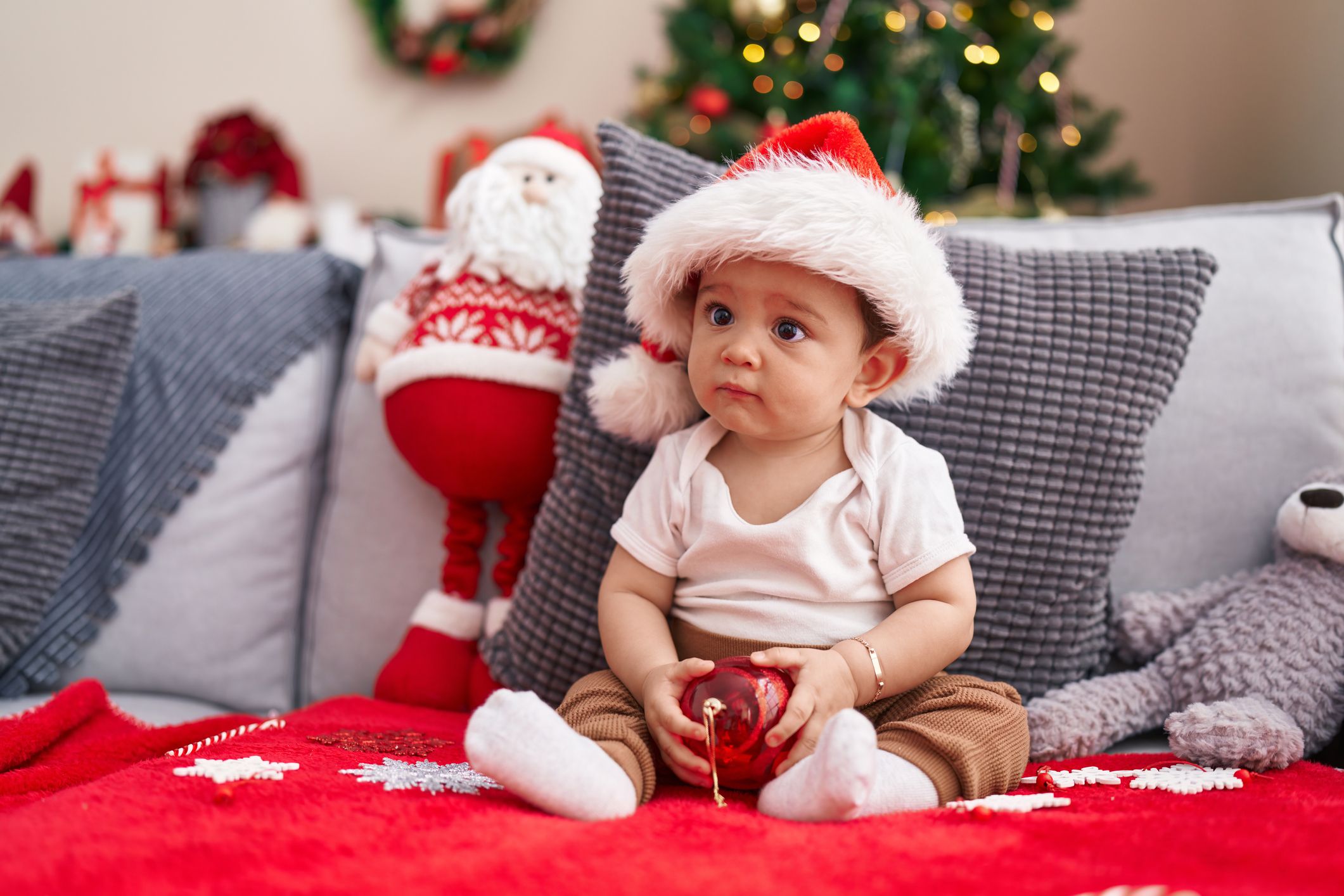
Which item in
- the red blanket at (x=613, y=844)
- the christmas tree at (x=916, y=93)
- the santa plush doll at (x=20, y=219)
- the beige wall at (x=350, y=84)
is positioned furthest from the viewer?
the santa plush doll at (x=20, y=219)

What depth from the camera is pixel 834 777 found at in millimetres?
641

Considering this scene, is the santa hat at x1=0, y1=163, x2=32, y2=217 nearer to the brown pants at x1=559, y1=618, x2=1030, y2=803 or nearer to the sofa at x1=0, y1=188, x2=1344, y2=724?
the sofa at x1=0, y1=188, x2=1344, y2=724

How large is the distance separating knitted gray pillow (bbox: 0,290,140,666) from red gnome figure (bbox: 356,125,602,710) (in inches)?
14.1

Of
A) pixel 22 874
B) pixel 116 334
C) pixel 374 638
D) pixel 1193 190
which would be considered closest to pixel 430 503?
pixel 374 638

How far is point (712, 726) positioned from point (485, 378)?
54cm

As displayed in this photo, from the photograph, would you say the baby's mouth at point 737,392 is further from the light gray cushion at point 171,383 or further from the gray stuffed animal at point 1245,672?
the light gray cushion at point 171,383

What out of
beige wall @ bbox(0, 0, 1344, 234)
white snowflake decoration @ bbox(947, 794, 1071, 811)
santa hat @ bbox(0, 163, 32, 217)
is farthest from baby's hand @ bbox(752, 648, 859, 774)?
santa hat @ bbox(0, 163, 32, 217)

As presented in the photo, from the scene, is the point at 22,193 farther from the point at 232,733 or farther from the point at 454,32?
the point at 232,733

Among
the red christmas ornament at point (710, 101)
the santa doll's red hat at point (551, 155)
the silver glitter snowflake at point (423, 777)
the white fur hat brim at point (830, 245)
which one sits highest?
the red christmas ornament at point (710, 101)

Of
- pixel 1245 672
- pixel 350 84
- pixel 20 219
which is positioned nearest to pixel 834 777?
pixel 1245 672

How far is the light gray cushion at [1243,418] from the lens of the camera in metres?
1.05

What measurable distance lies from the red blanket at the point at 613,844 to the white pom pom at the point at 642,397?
1.16ft

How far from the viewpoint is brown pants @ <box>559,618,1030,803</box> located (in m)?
0.73

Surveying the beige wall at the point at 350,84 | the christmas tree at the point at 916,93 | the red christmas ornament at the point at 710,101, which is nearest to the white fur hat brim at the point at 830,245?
the christmas tree at the point at 916,93
